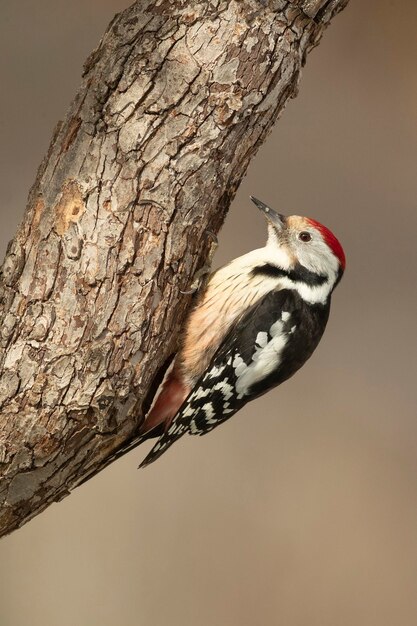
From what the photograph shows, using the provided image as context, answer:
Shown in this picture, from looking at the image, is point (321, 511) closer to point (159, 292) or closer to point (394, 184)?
point (394, 184)

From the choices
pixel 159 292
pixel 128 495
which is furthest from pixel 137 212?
pixel 128 495

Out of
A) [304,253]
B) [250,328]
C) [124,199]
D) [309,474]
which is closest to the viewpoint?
[124,199]

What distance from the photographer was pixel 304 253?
261 cm

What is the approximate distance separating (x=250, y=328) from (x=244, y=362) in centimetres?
11

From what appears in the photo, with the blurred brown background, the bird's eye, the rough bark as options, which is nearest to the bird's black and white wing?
the bird's eye

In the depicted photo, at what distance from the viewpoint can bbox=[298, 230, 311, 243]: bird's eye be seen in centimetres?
258

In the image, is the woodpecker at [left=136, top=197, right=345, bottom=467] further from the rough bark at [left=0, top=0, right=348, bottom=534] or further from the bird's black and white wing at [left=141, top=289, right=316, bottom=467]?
the rough bark at [left=0, top=0, right=348, bottom=534]

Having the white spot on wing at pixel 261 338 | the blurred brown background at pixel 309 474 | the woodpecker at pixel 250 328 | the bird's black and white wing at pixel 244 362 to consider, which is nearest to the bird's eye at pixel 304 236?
the woodpecker at pixel 250 328

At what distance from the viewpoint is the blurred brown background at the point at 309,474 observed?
143 inches

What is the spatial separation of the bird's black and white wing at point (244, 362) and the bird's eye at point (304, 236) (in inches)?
6.9

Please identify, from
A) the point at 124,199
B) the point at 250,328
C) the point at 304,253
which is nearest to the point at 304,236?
the point at 304,253

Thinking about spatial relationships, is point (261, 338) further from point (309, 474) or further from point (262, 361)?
point (309, 474)

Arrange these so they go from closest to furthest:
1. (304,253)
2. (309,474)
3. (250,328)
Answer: (250,328)
(304,253)
(309,474)

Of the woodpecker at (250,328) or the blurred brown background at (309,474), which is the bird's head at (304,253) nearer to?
the woodpecker at (250,328)
